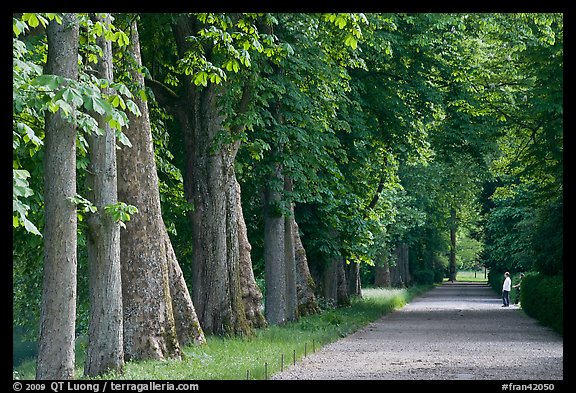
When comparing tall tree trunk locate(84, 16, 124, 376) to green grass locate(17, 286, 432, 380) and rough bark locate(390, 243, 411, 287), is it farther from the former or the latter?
rough bark locate(390, 243, 411, 287)

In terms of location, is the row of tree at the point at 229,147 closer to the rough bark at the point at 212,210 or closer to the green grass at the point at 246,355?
the rough bark at the point at 212,210

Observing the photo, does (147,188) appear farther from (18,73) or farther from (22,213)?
(22,213)

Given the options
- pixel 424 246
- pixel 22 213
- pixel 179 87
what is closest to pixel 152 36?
pixel 179 87

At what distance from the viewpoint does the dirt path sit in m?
17.5

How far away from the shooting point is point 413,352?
2247cm

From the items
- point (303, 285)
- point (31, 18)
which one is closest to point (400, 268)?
point (303, 285)

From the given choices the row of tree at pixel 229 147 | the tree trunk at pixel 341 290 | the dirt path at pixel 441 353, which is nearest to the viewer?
the row of tree at pixel 229 147

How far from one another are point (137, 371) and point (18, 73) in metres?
5.40

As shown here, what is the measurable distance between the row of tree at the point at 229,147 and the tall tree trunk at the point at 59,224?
26 mm

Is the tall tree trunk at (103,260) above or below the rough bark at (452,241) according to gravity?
below

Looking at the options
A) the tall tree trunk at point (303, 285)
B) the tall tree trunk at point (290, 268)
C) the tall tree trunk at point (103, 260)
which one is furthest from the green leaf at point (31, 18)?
the tall tree trunk at point (303, 285)

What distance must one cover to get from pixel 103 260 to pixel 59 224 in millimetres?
2051

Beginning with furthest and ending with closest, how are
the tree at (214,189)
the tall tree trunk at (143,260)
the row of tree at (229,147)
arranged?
the tree at (214,189) → the tall tree trunk at (143,260) → the row of tree at (229,147)

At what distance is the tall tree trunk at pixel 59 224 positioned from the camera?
43.4ft
